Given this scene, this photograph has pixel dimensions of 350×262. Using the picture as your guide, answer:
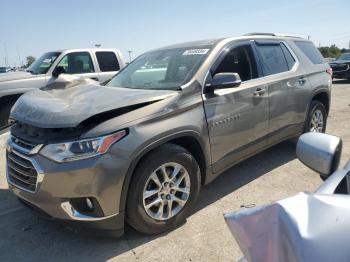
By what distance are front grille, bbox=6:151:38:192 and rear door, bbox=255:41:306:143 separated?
2879 mm

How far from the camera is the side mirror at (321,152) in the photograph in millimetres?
2131

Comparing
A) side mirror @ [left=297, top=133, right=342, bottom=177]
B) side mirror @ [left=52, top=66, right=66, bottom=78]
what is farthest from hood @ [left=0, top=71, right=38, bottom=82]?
side mirror @ [left=297, top=133, right=342, bottom=177]

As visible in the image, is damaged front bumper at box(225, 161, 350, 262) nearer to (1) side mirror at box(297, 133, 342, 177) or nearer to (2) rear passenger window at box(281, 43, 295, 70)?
(1) side mirror at box(297, 133, 342, 177)

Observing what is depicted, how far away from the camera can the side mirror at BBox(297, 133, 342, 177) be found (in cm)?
213

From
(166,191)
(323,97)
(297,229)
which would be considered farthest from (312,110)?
(297,229)

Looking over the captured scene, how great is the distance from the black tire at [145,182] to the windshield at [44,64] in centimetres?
572

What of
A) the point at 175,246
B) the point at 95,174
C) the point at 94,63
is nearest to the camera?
the point at 95,174

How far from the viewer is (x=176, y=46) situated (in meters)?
4.59

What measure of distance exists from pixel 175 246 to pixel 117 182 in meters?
0.82

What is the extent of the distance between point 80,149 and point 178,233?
1.26 metres

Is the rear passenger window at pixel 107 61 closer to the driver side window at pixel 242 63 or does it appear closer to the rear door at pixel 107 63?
the rear door at pixel 107 63

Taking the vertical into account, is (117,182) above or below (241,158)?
above

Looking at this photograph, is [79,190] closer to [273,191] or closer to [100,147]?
[100,147]

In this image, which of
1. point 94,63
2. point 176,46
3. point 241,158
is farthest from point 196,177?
point 94,63
